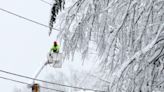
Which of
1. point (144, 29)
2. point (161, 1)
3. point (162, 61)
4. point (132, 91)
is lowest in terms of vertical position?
point (132, 91)

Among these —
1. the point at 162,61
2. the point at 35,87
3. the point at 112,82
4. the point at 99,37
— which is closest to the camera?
the point at 112,82

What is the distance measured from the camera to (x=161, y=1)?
343cm

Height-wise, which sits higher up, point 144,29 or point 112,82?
point 144,29

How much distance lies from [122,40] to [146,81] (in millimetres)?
430

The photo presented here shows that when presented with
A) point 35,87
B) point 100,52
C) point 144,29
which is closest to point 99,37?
point 100,52

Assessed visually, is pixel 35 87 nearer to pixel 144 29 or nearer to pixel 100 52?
pixel 100 52

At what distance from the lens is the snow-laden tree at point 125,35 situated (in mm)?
3346

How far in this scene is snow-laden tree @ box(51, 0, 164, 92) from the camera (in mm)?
3346

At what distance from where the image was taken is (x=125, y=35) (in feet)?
12.0

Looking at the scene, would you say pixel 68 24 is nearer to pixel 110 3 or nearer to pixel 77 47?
pixel 77 47

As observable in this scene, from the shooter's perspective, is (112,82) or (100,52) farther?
(100,52)

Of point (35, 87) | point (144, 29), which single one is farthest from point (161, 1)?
point (35, 87)

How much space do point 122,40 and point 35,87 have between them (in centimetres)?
614

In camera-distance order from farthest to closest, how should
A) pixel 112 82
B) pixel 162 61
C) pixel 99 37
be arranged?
pixel 99 37 < pixel 162 61 < pixel 112 82
